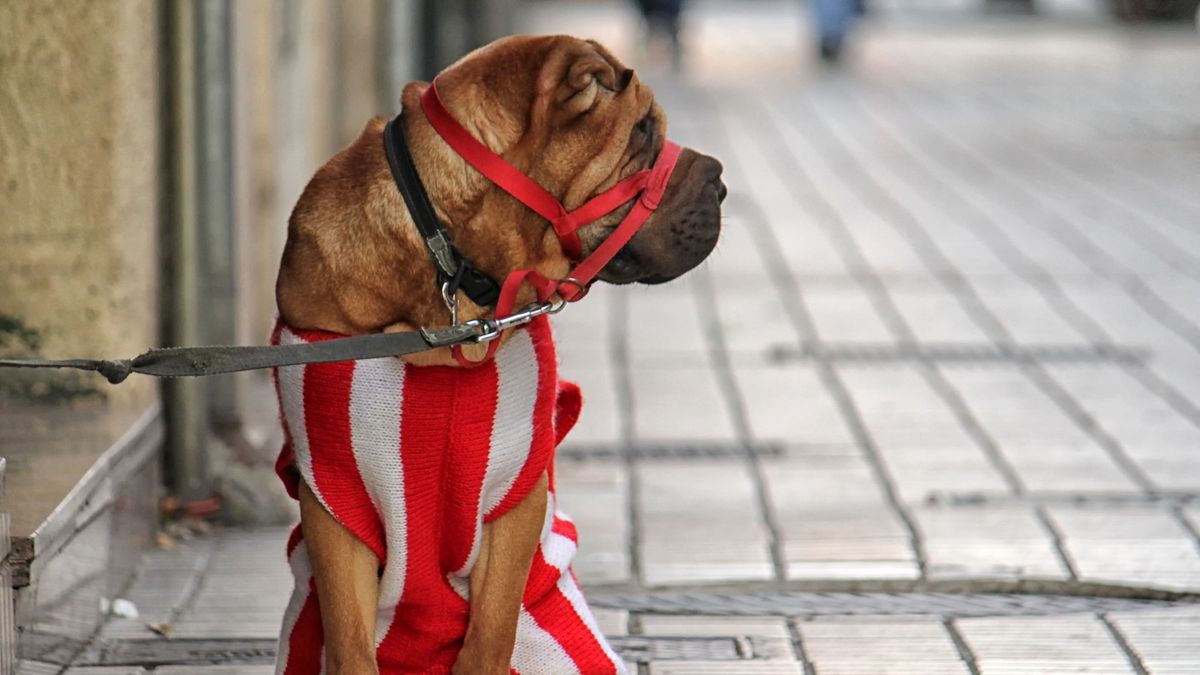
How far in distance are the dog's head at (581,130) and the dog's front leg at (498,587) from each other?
0.44m

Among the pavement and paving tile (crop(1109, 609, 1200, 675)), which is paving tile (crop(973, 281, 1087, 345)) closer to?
the pavement

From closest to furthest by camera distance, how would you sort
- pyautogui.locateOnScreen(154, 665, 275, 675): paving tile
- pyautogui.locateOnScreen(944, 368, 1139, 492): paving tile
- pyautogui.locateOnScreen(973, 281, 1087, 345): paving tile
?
pyautogui.locateOnScreen(154, 665, 275, 675): paving tile
pyautogui.locateOnScreen(944, 368, 1139, 492): paving tile
pyautogui.locateOnScreen(973, 281, 1087, 345): paving tile

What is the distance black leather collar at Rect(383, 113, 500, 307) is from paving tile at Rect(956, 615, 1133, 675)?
145 cm

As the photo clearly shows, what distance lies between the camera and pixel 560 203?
2838 mm

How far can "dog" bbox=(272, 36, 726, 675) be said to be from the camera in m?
2.81

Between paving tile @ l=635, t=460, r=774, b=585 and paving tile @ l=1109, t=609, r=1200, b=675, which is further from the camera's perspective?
paving tile @ l=635, t=460, r=774, b=585

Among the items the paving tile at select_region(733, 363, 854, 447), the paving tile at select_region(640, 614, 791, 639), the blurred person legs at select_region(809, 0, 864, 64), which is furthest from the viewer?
the blurred person legs at select_region(809, 0, 864, 64)

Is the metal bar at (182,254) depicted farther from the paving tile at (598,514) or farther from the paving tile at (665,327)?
the paving tile at (665,327)

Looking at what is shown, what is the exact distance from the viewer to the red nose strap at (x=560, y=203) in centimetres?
278

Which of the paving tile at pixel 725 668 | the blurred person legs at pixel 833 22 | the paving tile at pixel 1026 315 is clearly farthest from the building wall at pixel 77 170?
the blurred person legs at pixel 833 22

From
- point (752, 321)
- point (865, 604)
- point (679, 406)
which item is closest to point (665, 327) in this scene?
point (752, 321)

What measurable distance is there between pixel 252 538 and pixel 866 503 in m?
1.65

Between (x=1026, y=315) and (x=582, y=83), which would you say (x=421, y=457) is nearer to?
(x=582, y=83)

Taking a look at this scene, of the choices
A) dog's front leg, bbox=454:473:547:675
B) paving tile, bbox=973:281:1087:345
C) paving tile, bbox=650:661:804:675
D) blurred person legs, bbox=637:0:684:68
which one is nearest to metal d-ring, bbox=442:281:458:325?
dog's front leg, bbox=454:473:547:675
